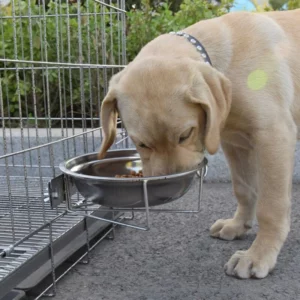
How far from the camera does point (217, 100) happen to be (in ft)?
6.77

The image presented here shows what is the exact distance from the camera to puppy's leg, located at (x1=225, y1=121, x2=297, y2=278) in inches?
90.2

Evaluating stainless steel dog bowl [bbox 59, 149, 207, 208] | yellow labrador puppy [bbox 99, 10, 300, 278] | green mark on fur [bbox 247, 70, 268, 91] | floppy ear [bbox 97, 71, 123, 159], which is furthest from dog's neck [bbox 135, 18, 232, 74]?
stainless steel dog bowl [bbox 59, 149, 207, 208]

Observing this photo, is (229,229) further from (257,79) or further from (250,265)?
(257,79)

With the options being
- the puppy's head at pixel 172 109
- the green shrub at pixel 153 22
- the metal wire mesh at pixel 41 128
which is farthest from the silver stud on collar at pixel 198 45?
the green shrub at pixel 153 22

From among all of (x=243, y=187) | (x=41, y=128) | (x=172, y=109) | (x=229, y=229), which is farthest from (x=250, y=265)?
(x=41, y=128)

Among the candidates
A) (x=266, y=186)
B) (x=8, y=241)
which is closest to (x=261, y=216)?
(x=266, y=186)

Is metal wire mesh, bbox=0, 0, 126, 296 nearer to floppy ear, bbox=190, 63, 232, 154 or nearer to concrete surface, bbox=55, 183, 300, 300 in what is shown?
concrete surface, bbox=55, 183, 300, 300

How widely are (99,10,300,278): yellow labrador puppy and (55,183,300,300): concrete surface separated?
10 centimetres

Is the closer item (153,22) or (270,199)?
(270,199)

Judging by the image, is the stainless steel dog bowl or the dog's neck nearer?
the stainless steel dog bowl

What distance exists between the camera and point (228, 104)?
2111 millimetres

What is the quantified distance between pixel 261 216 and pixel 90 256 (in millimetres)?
888

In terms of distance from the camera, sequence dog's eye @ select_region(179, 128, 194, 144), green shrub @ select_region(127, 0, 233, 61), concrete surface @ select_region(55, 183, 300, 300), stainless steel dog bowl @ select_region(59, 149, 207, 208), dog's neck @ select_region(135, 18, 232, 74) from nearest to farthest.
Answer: stainless steel dog bowl @ select_region(59, 149, 207, 208), dog's eye @ select_region(179, 128, 194, 144), concrete surface @ select_region(55, 183, 300, 300), dog's neck @ select_region(135, 18, 232, 74), green shrub @ select_region(127, 0, 233, 61)

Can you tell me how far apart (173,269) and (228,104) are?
839 mm
